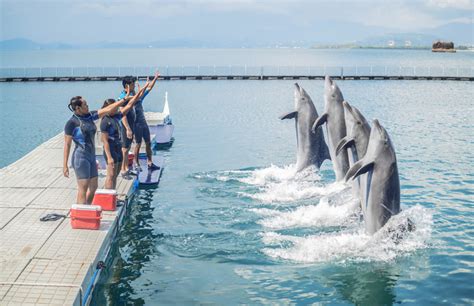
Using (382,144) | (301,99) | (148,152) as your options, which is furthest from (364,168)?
(148,152)

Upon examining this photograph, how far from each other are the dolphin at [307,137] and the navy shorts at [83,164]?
23.2 feet

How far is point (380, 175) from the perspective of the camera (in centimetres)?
1056

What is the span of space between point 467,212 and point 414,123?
17.2 meters

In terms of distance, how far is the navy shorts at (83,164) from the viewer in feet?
33.1

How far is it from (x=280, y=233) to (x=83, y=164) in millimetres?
4213

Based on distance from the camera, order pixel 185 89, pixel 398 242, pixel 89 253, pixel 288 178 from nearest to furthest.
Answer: pixel 89 253 < pixel 398 242 < pixel 288 178 < pixel 185 89

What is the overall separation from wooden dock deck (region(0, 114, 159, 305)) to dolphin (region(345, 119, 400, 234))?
181 inches

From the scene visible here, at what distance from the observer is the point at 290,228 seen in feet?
40.3

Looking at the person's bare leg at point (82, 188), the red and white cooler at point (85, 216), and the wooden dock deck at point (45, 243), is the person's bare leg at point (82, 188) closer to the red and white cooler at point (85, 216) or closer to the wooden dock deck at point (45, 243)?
the red and white cooler at point (85, 216)

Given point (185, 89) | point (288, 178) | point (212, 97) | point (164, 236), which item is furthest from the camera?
point (185, 89)

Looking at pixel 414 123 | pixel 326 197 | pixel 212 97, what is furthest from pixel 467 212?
pixel 212 97

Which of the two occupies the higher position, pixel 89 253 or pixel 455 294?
pixel 89 253

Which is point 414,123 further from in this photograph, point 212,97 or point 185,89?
point 185,89

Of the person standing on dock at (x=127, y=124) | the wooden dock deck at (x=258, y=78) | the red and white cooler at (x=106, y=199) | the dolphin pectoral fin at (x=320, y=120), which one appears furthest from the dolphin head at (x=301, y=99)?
the wooden dock deck at (x=258, y=78)
